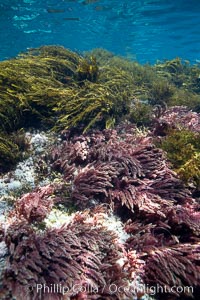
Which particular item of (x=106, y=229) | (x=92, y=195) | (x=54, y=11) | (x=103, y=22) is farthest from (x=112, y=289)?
(x=103, y=22)

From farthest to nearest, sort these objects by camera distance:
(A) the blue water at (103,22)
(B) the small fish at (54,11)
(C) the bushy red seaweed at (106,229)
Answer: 1. (B) the small fish at (54,11)
2. (A) the blue water at (103,22)
3. (C) the bushy red seaweed at (106,229)

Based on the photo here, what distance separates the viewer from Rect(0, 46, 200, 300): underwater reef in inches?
118

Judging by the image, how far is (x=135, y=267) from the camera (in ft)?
10.7

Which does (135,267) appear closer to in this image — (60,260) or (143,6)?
(60,260)

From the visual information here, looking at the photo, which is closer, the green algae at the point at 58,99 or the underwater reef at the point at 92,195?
the underwater reef at the point at 92,195

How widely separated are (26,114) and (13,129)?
547mm

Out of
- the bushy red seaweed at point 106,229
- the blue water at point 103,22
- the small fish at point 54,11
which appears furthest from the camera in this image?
the small fish at point 54,11

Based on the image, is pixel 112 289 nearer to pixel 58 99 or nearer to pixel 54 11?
pixel 58 99

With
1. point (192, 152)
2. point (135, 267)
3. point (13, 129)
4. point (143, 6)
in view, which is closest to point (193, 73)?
point (192, 152)

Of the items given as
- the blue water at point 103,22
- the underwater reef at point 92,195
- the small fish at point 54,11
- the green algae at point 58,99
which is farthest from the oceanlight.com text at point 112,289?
the small fish at point 54,11

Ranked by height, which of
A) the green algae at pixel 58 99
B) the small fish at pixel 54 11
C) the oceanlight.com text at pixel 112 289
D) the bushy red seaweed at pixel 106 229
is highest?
the small fish at pixel 54 11

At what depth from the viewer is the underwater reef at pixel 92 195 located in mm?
3010

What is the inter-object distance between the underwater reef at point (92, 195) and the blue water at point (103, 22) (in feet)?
74.0

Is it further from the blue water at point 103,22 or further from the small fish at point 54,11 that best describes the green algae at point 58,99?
the small fish at point 54,11
